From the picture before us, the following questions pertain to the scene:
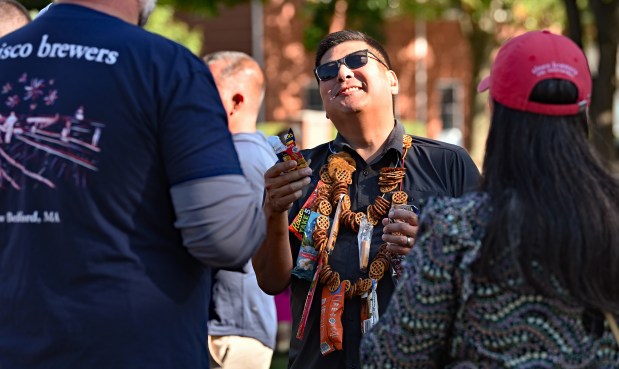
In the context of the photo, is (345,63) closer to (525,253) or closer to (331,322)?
(331,322)

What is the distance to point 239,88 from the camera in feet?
17.7

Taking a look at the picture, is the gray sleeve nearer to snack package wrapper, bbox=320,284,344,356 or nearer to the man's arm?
the man's arm

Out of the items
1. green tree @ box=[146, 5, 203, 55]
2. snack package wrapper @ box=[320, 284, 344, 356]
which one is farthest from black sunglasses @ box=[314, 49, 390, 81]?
green tree @ box=[146, 5, 203, 55]

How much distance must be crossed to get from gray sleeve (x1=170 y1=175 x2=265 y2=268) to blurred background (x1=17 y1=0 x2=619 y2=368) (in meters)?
13.9

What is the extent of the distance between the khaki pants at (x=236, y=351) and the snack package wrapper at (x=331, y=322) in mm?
1553

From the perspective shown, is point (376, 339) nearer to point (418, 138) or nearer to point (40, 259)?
point (40, 259)

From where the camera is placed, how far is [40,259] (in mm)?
2607

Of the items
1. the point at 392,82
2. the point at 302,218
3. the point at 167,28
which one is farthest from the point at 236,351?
the point at 167,28

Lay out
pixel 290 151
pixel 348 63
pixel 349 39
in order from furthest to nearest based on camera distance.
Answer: pixel 349 39 < pixel 348 63 < pixel 290 151

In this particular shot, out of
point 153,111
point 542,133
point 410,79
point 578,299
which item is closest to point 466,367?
point 578,299

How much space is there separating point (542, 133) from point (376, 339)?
2.21 ft

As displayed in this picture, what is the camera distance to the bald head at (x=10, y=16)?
14.9ft

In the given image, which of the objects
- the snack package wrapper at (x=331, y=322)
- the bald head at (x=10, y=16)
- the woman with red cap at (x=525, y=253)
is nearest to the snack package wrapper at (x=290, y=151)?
the snack package wrapper at (x=331, y=322)

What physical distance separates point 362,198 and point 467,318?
4.47 ft
